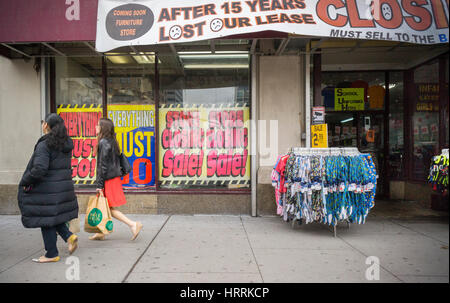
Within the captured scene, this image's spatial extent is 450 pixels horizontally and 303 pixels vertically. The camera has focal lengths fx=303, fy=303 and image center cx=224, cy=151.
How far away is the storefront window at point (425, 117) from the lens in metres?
7.34

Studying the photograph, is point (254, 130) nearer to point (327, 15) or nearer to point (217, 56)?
point (217, 56)

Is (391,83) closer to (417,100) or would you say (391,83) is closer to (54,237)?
(417,100)

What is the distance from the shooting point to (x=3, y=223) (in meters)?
5.98

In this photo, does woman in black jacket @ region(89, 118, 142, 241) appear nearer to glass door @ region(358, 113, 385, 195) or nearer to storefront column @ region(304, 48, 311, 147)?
storefront column @ region(304, 48, 311, 147)

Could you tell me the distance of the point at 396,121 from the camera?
8.31m

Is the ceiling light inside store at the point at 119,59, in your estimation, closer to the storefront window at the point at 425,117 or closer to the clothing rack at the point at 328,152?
the clothing rack at the point at 328,152

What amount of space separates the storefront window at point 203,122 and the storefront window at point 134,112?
0.26 meters

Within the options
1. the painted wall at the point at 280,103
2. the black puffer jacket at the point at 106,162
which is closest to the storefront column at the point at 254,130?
the painted wall at the point at 280,103

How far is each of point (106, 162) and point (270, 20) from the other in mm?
3480

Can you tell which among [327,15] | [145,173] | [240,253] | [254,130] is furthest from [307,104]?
[145,173]

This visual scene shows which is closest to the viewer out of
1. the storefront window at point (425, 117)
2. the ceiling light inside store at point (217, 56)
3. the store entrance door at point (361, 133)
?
the ceiling light inside store at point (217, 56)

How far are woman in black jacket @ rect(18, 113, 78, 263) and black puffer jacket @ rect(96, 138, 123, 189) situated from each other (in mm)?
552

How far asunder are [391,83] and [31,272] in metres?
8.97

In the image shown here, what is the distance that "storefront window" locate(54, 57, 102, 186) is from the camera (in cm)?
699
